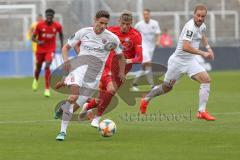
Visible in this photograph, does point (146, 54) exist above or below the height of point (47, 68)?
above

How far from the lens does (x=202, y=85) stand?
53.4 feet

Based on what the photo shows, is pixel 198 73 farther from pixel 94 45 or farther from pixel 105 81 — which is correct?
pixel 94 45

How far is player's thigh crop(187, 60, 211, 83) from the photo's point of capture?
A: 1626 centimetres

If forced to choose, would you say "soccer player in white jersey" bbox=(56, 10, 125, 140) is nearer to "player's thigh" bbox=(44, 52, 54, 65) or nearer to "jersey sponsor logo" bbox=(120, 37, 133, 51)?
"jersey sponsor logo" bbox=(120, 37, 133, 51)

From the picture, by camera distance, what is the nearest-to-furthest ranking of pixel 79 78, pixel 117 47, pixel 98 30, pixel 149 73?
pixel 79 78, pixel 98 30, pixel 117 47, pixel 149 73

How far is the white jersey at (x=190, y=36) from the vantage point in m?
16.0

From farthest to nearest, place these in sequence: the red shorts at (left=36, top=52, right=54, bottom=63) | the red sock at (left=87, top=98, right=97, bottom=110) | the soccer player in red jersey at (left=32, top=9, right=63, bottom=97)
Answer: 1. the red shorts at (left=36, top=52, right=54, bottom=63)
2. the soccer player in red jersey at (left=32, top=9, right=63, bottom=97)
3. the red sock at (left=87, top=98, right=97, bottom=110)

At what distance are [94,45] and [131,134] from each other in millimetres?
1649

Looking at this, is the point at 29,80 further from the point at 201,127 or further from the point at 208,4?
the point at 201,127

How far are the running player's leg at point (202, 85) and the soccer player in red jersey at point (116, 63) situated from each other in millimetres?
1317

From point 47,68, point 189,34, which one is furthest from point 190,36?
point 47,68

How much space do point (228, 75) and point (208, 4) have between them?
7089 millimetres

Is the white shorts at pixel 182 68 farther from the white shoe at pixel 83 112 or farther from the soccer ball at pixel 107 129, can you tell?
the soccer ball at pixel 107 129

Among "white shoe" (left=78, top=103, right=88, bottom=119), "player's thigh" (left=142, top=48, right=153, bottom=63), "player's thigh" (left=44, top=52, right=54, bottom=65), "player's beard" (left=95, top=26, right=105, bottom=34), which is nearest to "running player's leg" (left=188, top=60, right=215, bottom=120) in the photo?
"white shoe" (left=78, top=103, right=88, bottom=119)
